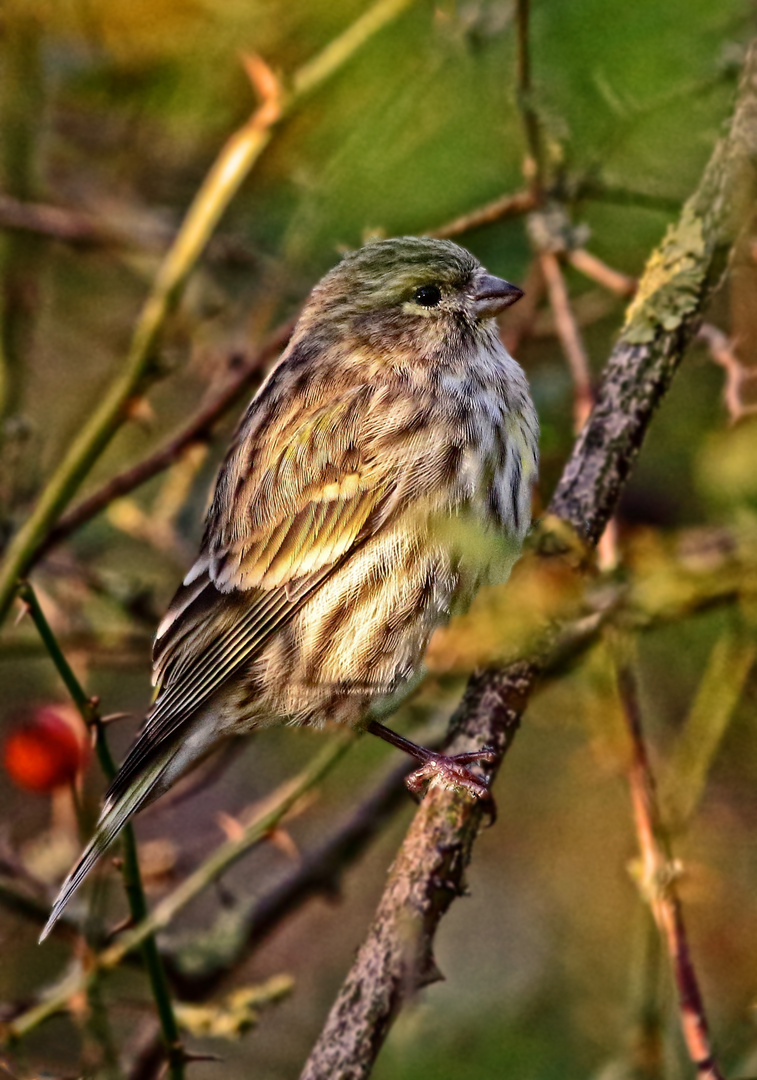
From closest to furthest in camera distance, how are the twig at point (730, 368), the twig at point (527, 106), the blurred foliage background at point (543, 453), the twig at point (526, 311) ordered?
the blurred foliage background at point (543, 453), the twig at point (527, 106), the twig at point (730, 368), the twig at point (526, 311)

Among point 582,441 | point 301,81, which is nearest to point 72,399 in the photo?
point 582,441

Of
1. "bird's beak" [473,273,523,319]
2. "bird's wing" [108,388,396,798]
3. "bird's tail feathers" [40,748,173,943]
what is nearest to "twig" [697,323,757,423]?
"bird's beak" [473,273,523,319]

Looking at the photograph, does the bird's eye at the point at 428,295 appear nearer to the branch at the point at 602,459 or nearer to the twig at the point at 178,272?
Result: the branch at the point at 602,459

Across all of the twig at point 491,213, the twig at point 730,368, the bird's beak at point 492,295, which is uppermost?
the twig at point 491,213

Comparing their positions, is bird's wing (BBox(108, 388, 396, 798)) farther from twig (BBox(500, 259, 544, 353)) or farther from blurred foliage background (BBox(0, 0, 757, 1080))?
twig (BBox(500, 259, 544, 353))

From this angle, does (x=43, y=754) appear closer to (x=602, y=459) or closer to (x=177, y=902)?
(x=177, y=902)

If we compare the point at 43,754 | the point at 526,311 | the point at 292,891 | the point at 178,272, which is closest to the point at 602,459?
the point at 178,272

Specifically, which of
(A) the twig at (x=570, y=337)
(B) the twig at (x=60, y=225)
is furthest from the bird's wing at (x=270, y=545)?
(B) the twig at (x=60, y=225)
